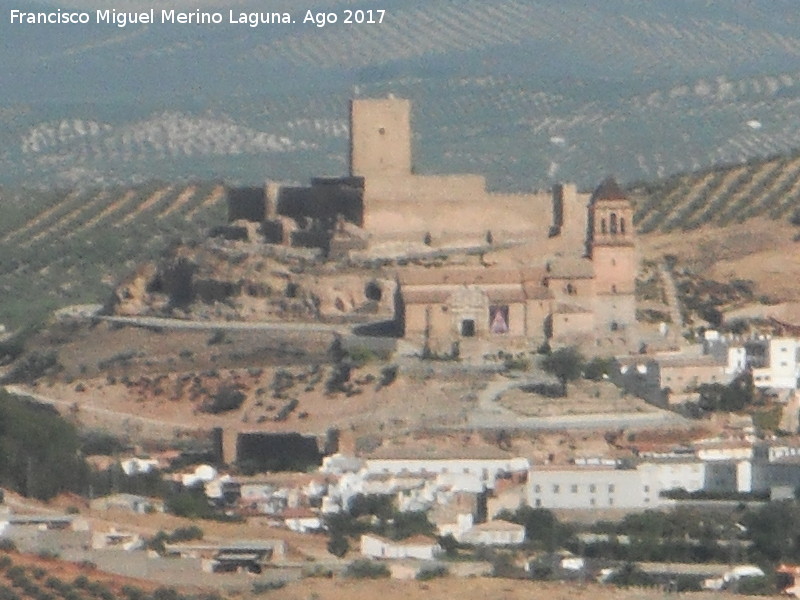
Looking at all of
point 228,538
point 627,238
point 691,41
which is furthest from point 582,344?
point 691,41

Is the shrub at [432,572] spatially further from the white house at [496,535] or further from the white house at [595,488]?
the white house at [595,488]

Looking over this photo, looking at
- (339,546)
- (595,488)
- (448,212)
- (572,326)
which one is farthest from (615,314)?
(339,546)

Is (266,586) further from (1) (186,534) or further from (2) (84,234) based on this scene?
(2) (84,234)

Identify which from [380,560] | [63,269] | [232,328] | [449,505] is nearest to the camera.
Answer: [380,560]

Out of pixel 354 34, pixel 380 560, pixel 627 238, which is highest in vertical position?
pixel 354 34

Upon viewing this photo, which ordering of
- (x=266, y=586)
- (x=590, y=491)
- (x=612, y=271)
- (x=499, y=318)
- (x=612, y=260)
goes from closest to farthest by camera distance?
(x=266, y=586), (x=590, y=491), (x=499, y=318), (x=612, y=271), (x=612, y=260)

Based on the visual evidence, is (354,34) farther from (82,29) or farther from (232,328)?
(232,328)

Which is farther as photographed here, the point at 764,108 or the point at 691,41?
the point at 691,41

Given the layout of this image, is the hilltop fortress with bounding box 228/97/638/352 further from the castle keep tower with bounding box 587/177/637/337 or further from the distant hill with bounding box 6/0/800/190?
the distant hill with bounding box 6/0/800/190
